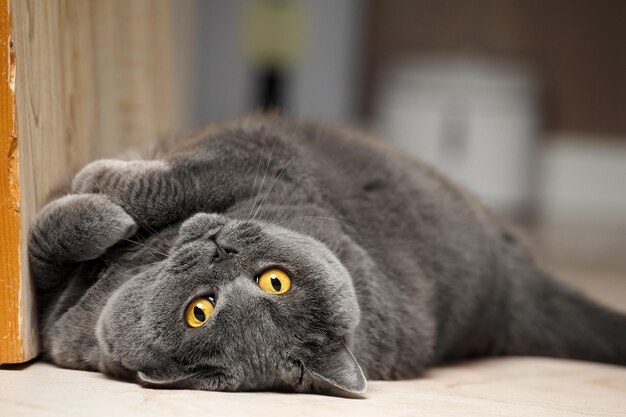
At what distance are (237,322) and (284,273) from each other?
115 mm

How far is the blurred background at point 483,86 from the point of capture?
557 centimetres

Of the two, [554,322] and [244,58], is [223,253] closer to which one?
[554,322]

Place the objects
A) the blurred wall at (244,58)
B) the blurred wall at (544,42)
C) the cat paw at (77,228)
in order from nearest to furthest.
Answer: the cat paw at (77,228), the blurred wall at (244,58), the blurred wall at (544,42)

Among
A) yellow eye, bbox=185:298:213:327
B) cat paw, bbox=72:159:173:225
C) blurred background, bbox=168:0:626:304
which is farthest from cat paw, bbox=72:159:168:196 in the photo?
blurred background, bbox=168:0:626:304

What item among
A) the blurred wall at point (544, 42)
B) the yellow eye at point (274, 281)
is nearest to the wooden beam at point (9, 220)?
the yellow eye at point (274, 281)

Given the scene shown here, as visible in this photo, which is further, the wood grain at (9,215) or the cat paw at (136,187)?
the cat paw at (136,187)

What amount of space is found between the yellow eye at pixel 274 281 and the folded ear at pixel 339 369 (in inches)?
4.5

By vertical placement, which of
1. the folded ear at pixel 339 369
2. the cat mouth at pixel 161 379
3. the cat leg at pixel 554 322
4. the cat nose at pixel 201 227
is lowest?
the cat leg at pixel 554 322

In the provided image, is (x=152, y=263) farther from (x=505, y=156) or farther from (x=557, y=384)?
(x=505, y=156)

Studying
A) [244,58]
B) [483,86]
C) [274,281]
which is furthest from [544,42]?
[274,281]

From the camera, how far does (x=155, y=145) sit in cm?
167

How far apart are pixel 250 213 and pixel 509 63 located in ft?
15.7

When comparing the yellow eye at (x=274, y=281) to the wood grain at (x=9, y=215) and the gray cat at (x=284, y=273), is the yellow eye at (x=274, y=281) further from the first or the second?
the wood grain at (x=9, y=215)

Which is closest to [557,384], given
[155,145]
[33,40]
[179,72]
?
[155,145]
